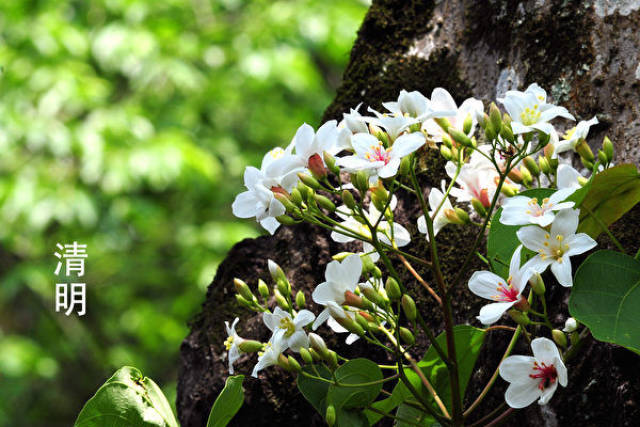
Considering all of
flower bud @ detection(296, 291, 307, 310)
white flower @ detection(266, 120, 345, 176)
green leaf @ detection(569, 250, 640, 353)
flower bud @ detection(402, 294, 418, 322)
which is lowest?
green leaf @ detection(569, 250, 640, 353)

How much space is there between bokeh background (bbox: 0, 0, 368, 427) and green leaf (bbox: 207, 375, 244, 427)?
11.4 ft

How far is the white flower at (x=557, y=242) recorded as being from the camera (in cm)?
74

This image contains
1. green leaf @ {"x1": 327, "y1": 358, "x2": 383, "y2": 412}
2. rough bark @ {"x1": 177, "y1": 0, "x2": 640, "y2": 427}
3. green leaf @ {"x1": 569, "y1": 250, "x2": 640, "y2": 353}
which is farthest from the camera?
rough bark @ {"x1": 177, "y1": 0, "x2": 640, "y2": 427}

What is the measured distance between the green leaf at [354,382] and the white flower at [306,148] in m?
0.25

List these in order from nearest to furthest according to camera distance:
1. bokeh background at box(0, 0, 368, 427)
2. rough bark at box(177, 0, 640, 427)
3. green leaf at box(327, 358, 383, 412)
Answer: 1. green leaf at box(327, 358, 383, 412)
2. rough bark at box(177, 0, 640, 427)
3. bokeh background at box(0, 0, 368, 427)

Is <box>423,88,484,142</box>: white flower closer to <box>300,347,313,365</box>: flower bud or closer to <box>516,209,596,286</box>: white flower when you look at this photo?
<box>516,209,596,286</box>: white flower

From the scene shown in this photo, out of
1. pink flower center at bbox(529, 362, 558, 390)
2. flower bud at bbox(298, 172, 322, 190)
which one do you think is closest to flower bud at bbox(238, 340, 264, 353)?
flower bud at bbox(298, 172, 322, 190)

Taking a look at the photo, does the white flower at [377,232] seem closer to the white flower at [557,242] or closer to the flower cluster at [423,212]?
the flower cluster at [423,212]

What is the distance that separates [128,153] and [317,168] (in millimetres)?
3748

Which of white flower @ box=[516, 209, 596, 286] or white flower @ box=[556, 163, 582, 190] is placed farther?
white flower @ box=[556, 163, 582, 190]

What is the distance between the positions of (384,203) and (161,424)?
1.40 feet

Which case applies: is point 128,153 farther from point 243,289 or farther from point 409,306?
point 409,306

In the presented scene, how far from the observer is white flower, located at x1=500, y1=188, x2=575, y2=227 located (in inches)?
29.1

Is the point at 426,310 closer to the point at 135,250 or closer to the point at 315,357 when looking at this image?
the point at 315,357
